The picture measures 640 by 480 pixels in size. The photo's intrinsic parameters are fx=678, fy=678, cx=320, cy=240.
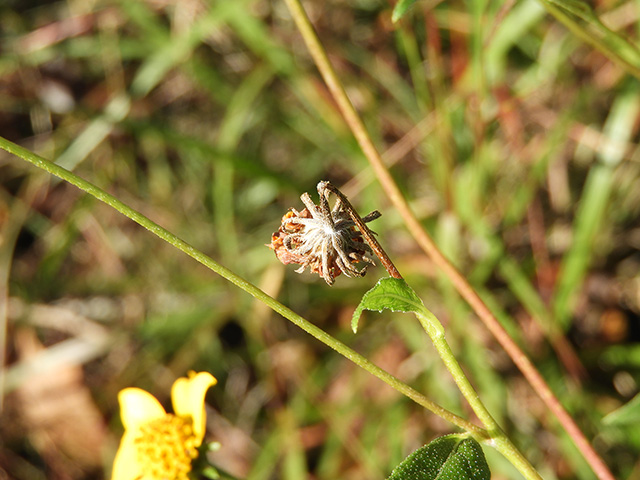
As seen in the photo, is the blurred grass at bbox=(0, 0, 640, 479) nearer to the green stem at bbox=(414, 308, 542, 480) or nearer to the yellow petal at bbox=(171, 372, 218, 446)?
the yellow petal at bbox=(171, 372, 218, 446)

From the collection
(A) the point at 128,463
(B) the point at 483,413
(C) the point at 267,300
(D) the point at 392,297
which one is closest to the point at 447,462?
(B) the point at 483,413

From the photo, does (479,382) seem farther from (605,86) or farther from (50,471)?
(50,471)

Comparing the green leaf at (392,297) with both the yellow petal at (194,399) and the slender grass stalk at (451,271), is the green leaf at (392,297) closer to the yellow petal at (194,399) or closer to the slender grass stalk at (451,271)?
the slender grass stalk at (451,271)

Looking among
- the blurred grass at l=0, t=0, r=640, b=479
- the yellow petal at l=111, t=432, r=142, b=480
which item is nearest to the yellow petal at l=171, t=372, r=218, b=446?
the yellow petal at l=111, t=432, r=142, b=480

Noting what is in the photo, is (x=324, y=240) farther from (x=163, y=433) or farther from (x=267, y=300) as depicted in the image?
(x=163, y=433)

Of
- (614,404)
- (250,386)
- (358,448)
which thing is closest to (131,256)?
(250,386)

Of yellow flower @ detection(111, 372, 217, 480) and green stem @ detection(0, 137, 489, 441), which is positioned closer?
green stem @ detection(0, 137, 489, 441)
